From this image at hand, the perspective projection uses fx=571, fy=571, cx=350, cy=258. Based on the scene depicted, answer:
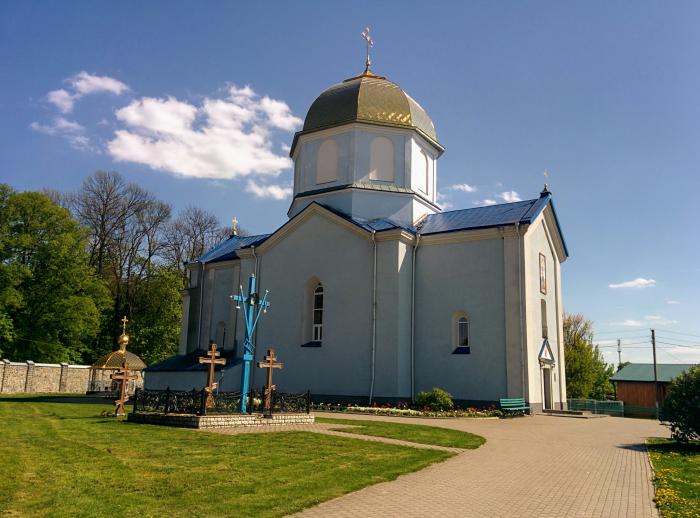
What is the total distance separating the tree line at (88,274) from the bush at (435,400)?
23.3 meters

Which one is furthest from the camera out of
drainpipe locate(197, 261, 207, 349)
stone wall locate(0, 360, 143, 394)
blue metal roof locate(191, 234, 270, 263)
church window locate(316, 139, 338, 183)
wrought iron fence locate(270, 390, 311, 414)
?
drainpipe locate(197, 261, 207, 349)

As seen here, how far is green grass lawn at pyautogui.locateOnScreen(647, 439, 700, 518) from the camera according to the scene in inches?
288

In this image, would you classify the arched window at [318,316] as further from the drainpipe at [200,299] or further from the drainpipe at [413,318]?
the drainpipe at [200,299]

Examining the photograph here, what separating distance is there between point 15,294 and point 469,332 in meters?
25.6

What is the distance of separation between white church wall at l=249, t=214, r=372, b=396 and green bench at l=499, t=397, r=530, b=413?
17.6 feet

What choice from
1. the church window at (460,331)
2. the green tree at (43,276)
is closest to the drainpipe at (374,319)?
the church window at (460,331)

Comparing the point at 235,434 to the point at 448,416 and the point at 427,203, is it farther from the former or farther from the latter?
the point at 427,203

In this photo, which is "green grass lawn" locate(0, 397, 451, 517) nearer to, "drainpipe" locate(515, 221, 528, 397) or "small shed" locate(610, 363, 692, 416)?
"drainpipe" locate(515, 221, 528, 397)

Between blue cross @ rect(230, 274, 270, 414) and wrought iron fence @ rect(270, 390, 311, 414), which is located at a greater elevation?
blue cross @ rect(230, 274, 270, 414)

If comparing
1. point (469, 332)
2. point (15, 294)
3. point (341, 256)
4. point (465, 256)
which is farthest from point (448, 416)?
point (15, 294)

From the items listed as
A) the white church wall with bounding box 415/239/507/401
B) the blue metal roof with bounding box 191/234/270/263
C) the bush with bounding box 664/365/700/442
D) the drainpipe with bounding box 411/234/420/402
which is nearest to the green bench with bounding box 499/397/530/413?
the white church wall with bounding box 415/239/507/401

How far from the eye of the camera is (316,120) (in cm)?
2684

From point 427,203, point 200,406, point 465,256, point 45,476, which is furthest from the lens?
point 427,203

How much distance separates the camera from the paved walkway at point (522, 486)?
7000 mm
